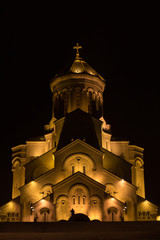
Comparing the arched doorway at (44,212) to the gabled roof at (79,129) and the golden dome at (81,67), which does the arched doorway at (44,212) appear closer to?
the gabled roof at (79,129)

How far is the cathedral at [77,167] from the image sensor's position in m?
42.5

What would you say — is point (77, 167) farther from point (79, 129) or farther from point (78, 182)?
point (79, 129)

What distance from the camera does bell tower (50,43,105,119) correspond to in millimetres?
54312

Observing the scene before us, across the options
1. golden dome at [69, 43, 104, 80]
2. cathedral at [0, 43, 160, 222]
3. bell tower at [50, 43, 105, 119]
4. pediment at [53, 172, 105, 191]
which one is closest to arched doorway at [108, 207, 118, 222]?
cathedral at [0, 43, 160, 222]

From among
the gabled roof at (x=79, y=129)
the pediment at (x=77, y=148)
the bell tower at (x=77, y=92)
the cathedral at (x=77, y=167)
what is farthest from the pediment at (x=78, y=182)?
the bell tower at (x=77, y=92)

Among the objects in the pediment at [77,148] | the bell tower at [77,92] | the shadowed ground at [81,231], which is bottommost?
the shadowed ground at [81,231]

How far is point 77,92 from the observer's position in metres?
54.6

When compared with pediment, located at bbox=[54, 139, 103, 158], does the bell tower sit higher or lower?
higher

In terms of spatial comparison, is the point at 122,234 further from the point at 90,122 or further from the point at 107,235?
the point at 90,122

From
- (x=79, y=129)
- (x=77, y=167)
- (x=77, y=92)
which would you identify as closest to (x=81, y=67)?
(x=77, y=92)

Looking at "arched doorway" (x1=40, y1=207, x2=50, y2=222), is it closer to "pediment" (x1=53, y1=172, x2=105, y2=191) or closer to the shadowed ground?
"pediment" (x1=53, y1=172, x2=105, y2=191)

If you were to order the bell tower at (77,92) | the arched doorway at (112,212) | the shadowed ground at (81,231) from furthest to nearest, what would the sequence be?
the bell tower at (77,92) < the arched doorway at (112,212) < the shadowed ground at (81,231)

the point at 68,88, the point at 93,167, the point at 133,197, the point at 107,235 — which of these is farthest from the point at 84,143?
the point at 107,235

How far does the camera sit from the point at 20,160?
54.8 meters
